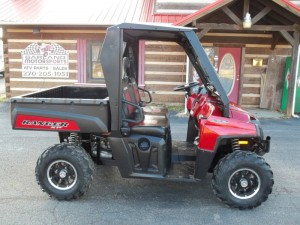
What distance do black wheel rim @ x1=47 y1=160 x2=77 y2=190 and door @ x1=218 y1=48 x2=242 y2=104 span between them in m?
7.28

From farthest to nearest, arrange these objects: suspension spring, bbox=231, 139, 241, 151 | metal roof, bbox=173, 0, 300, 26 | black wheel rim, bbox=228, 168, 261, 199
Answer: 1. metal roof, bbox=173, 0, 300, 26
2. suspension spring, bbox=231, 139, 241, 151
3. black wheel rim, bbox=228, 168, 261, 199

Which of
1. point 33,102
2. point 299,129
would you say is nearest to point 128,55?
point 33,102

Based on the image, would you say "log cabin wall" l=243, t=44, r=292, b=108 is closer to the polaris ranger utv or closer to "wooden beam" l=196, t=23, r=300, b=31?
"wooden beam" l=196, t=23, r=300, b=31

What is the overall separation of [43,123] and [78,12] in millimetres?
7558

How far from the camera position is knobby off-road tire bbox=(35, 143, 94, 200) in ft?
11.4

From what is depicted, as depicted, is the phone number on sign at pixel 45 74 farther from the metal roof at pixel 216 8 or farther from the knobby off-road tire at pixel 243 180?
the knobby off-road tire at pixel 243 180

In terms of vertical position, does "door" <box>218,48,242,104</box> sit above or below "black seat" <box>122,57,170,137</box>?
above

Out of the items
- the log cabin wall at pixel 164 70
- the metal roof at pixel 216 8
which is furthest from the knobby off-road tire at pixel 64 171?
the log cabin wall at pixel 164 70

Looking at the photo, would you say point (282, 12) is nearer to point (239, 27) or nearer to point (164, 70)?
point (239, 27)

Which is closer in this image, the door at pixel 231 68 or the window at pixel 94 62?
the door at pixel 231 68

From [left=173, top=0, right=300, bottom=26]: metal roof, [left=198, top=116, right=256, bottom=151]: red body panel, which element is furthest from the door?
[left=198, top=116, right=256, bottom=151]: red body panel

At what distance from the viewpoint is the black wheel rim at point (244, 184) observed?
3.40 m

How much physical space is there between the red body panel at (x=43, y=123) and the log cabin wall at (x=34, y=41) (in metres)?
6.79

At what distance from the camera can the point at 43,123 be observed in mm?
3447
